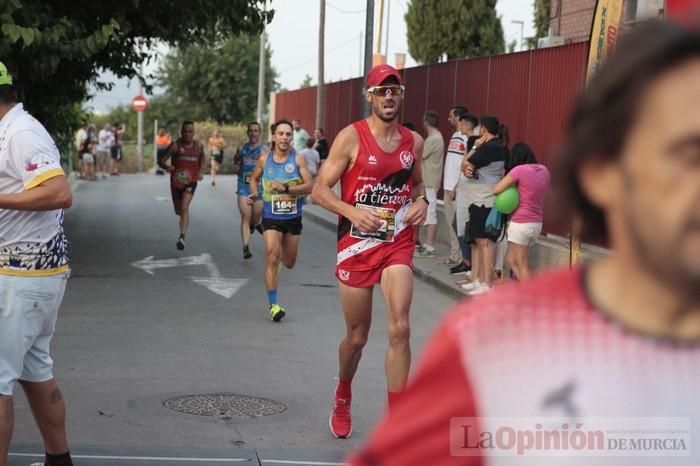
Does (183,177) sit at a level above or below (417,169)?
below

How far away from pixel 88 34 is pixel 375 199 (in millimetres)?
8442

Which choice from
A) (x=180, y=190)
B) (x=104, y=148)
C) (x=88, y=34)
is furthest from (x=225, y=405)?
(x=104, y=148)

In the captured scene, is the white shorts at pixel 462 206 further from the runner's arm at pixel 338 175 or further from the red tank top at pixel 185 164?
the runner's arm at pixel 338 175

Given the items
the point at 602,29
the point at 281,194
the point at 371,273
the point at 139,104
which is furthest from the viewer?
the point at 139,104

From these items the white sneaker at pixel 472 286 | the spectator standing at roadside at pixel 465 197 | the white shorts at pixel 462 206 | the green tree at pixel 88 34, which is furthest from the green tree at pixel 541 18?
the white sneaker at pixel 472 286

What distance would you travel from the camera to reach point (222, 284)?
47.9 feet

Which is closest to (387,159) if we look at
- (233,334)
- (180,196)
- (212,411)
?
(212,411)

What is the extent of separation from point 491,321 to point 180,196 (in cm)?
1763

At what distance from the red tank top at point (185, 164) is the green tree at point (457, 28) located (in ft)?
122

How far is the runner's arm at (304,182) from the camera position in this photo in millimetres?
12641

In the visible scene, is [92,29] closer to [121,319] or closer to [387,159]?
[121,319]

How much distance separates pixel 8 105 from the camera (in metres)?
5.71

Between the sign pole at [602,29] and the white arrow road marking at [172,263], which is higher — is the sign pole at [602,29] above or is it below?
above

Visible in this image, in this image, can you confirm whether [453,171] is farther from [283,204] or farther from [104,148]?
[104,148]
